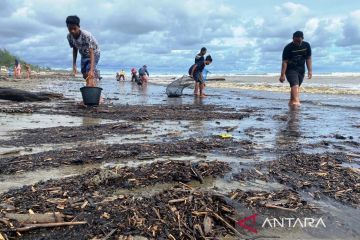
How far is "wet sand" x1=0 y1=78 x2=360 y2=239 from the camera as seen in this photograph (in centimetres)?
293

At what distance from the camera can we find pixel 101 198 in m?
3.23

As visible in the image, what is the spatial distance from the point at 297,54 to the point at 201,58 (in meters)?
5.84

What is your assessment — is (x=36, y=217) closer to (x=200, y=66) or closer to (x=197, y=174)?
(x=197, y=174)

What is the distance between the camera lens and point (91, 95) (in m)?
9.99

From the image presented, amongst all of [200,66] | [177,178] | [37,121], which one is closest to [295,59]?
[200,66]

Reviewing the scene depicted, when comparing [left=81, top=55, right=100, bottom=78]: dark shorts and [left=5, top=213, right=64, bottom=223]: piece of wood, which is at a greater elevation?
[left=81, top=55, right=100, bottom=78]: dark shorts

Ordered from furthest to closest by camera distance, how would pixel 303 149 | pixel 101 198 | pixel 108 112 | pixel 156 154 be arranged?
pixel 108 112, pixel 303 149, pixel 156 154, pixel 101 198

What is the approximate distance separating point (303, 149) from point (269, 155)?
2.38 feet

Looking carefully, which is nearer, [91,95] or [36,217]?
[36,217]

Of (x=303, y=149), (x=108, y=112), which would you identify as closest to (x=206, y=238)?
(x=303, y=149)

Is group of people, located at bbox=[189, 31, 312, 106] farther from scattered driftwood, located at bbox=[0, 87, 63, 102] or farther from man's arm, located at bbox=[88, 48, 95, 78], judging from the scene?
scattered driftwood, located at bbox=[0, 87, 63, 102]

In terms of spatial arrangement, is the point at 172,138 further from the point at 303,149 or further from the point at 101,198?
the point at 101,198

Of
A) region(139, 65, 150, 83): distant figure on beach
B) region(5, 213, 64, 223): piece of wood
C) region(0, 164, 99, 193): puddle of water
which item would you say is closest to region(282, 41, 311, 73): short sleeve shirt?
region(0, 164, 99, 193): puddle of water

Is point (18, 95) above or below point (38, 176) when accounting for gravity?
above
